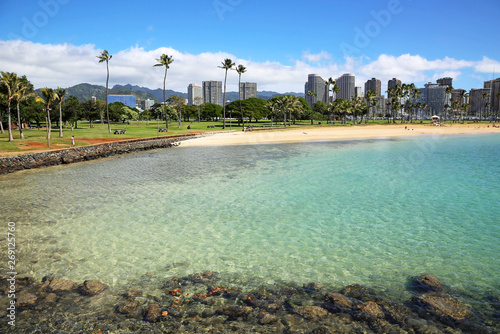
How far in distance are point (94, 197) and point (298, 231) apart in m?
13.4

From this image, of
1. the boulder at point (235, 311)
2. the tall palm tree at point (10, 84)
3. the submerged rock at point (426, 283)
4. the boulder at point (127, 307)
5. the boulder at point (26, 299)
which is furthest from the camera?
the tall palm tree at point (10, 84)

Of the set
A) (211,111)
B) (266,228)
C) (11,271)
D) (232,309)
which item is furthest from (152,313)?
(211,111)

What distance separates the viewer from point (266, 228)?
1334 centimetres

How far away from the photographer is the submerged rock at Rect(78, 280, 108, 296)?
8.23m

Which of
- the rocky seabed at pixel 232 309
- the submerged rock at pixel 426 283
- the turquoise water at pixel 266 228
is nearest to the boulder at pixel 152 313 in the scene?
the rocky seabed at pixel 232 309

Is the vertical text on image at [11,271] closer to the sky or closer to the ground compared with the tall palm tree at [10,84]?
closer to the ground

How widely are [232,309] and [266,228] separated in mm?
6149

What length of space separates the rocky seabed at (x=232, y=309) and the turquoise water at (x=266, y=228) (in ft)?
2.02

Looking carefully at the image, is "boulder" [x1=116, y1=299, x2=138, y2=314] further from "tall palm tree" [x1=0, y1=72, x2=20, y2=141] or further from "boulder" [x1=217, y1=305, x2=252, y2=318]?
"tall palm tree" [x1=0, y1=72, x2=20, y2=141]

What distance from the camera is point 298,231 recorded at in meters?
12.9

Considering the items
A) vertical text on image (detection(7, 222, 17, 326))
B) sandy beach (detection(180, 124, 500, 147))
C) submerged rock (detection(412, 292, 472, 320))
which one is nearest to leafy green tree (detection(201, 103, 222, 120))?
sandy beach (detection(180, 124, 500, 147))

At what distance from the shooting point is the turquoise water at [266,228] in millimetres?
9469

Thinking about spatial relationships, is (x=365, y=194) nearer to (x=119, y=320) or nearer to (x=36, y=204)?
(x=119, y=320)

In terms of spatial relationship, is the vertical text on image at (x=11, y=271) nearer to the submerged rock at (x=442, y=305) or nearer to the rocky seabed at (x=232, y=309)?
the rocky seabed at (x=232, y=309)
